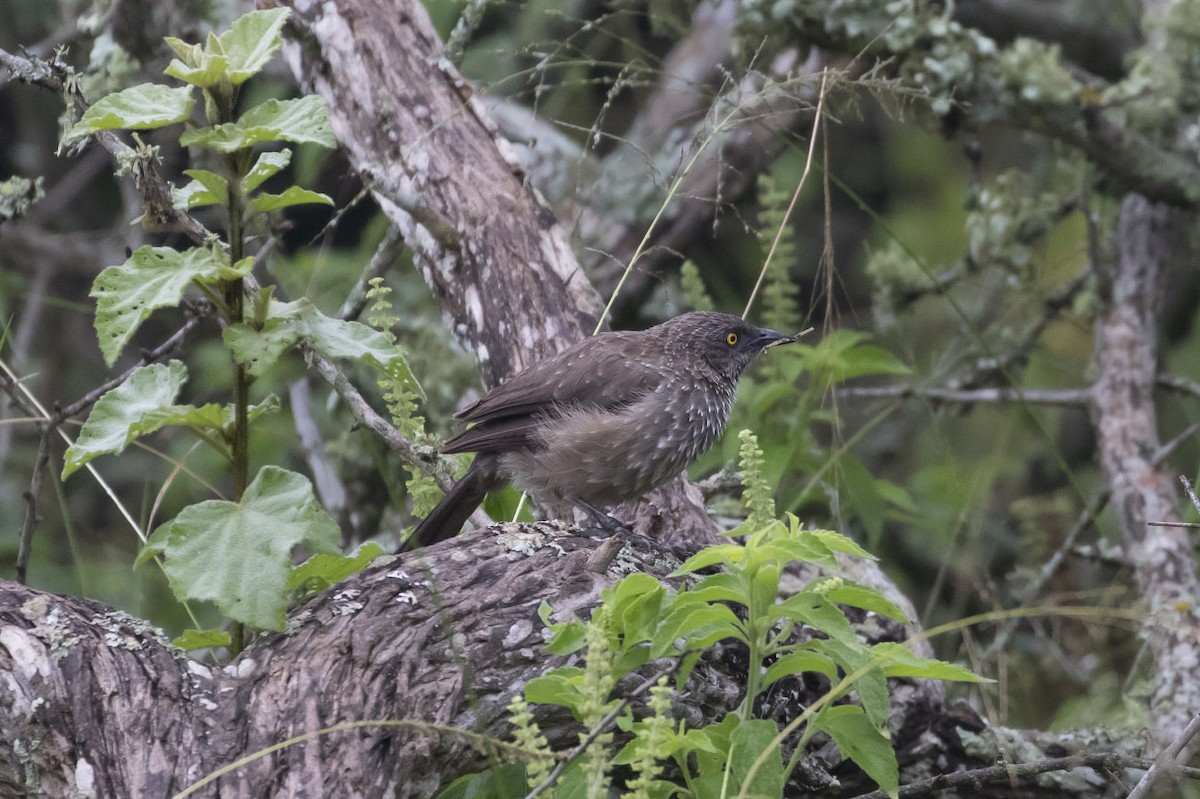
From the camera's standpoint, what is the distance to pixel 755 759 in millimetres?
2146

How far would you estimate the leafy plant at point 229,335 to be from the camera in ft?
7.77

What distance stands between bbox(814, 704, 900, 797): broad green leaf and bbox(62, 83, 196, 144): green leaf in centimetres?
163

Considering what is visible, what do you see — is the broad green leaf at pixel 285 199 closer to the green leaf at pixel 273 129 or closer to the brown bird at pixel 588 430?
the green leaf at pixel 273 129

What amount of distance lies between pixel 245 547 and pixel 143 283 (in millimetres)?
535

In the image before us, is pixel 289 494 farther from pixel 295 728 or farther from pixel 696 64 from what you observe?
pixel 696 64

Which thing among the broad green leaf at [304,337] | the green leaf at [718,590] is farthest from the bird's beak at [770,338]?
the green leaf at [718,590]

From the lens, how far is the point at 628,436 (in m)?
3.78

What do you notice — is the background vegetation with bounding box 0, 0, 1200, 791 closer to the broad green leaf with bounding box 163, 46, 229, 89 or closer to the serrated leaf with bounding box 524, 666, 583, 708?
the broad green leaf with bounding box 163, 46, 229, 89

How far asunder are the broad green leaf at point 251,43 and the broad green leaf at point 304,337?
46cm

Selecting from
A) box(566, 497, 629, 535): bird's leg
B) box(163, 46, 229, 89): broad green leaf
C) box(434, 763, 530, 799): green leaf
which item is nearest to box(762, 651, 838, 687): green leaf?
box(434, 763, 530, 799): green leaf

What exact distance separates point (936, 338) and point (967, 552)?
221 cm

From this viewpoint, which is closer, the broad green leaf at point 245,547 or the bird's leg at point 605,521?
the broad green leaf at point 245,547

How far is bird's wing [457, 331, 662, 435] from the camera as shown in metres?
3.68

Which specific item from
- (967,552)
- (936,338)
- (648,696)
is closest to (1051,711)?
(967,552)
